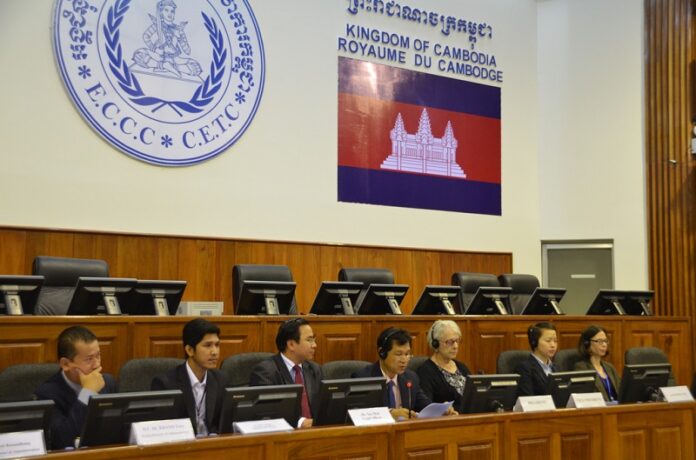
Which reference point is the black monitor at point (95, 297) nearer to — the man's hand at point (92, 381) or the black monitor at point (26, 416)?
the man's hand at point (92, 381)

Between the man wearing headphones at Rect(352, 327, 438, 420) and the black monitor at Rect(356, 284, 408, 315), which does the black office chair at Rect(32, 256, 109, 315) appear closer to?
the black monitor at Rect(356, 284, 408, 315)

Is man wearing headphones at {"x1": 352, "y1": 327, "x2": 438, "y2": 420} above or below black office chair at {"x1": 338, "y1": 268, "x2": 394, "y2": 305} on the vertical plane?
below

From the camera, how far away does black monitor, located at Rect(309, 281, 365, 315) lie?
5551mm

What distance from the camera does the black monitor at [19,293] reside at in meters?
4.36

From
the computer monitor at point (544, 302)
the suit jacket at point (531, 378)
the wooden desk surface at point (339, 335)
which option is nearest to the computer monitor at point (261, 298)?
the wooden desk surface at point (339, 335)

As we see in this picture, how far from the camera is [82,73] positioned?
6.50m

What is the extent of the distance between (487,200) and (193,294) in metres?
3.27

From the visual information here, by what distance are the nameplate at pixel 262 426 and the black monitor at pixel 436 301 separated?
2463mm

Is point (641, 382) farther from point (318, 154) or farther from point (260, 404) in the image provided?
point (318, 154)

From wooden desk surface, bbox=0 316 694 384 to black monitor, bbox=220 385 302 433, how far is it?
112 centimetres

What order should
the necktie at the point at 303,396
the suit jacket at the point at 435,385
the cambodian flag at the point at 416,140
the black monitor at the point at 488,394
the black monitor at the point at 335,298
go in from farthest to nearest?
the cambodian flag at the point at 416,140 < the black monitor at the point at 335,298 < the suit jacket at the point at 435,385 < the necktie at the point at 303,396 < the black monitor at the point at 488,394

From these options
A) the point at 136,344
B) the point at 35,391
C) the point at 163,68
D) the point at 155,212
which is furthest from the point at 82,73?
the point at 35,391

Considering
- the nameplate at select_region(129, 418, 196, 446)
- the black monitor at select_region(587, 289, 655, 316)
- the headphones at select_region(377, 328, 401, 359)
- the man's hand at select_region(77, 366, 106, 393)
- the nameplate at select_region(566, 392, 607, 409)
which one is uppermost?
the black monitor at select_region(587, 289, 655, 316)

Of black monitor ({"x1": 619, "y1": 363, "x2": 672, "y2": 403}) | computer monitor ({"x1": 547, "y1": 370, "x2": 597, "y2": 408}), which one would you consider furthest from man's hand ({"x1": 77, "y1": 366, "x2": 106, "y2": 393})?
black monitor ({"x1": 619, "y1": 363, "x2": 672, "y2": 403})
